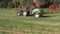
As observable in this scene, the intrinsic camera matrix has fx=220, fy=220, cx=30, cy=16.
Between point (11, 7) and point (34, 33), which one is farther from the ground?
point (34, 33)

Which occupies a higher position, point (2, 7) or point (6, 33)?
point (6, 33)

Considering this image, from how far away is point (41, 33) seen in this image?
51.2 feet

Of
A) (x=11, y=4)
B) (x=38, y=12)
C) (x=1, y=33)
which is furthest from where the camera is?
(x=11, y=4)

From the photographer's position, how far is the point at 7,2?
5097cm

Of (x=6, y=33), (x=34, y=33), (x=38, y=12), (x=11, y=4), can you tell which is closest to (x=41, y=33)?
(x=34, y=33)

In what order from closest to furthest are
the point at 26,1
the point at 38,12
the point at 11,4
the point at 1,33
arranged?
1. the point at 1,33
2. the point at 38,12
3. the point at 26,1
4. the point at 11,4

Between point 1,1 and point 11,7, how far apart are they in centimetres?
361

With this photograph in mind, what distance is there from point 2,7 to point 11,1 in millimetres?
2490

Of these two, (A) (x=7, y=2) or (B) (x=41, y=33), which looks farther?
(A) (x=7, y=2)

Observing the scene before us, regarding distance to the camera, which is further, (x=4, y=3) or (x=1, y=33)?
(x=4, y=3)

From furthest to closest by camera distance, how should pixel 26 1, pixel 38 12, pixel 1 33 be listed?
pixel 26 1
pixel 38 12
pixel 1 33

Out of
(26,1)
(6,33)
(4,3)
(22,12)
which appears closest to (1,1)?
(4,3)

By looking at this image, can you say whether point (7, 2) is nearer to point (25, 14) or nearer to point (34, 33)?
point (25, 14)

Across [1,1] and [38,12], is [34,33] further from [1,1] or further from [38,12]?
[1,1]
